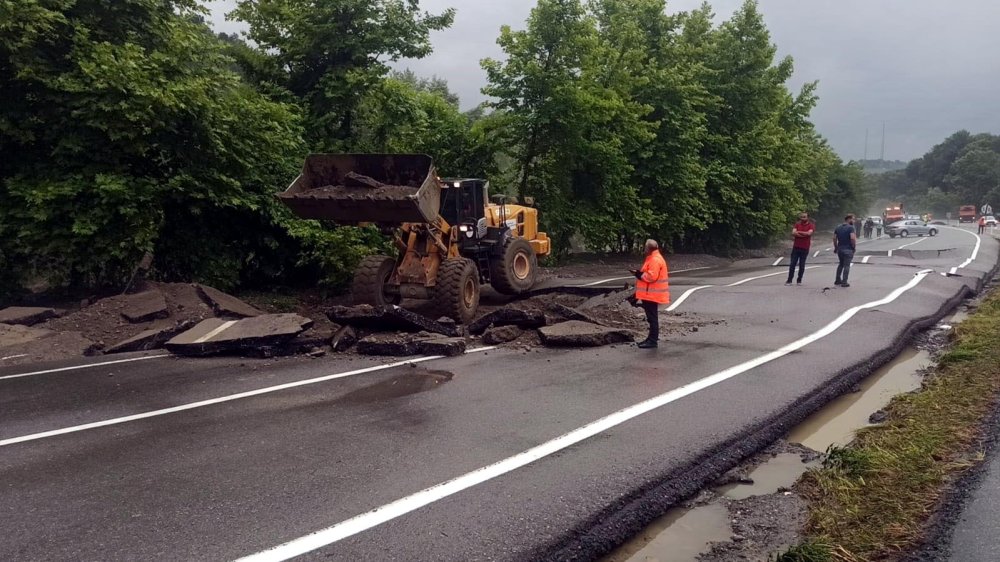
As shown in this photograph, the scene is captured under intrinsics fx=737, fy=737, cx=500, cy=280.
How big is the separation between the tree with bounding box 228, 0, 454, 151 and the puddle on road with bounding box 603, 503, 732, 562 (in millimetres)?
14098

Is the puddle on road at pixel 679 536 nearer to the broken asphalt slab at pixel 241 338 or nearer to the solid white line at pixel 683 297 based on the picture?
the broken asphalt slab at pixel 241 338

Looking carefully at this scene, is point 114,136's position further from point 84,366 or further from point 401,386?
point 401,386

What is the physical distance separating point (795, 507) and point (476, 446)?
8.12 feet

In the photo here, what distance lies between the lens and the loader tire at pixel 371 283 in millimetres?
12070

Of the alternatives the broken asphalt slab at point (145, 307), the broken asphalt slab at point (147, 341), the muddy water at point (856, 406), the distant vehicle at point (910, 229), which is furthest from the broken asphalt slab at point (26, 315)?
the distant vehicle at point (910, 229)

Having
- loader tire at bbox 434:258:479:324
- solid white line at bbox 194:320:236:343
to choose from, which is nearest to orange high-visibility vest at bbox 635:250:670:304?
loader tire at bbox 434:258:479:324

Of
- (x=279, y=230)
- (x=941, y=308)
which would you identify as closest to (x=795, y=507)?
(x=941, y=308)

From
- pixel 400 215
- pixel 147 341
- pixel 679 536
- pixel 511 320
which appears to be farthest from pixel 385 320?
pixel 679 536

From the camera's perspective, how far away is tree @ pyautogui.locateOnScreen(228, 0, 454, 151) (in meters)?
17.4

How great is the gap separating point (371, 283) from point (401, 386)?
162 inches

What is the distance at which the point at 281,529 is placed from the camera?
4.55m

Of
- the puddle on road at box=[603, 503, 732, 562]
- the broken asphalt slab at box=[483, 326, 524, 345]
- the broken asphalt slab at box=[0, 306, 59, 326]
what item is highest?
the broken asphalt slab at box=[0, 306, 59, 326]

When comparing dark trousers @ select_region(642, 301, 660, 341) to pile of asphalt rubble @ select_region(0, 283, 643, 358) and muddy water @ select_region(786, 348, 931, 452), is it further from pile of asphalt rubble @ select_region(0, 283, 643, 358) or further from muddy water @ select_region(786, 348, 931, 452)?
muddy water @ select_region(786, 348, 931, 452)

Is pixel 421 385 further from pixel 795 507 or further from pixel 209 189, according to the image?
pixel 209 189
